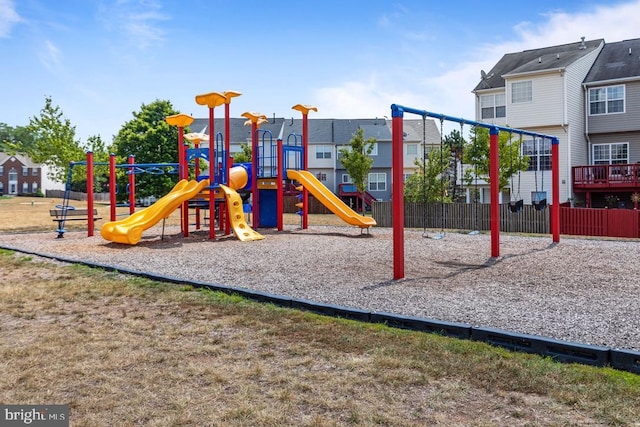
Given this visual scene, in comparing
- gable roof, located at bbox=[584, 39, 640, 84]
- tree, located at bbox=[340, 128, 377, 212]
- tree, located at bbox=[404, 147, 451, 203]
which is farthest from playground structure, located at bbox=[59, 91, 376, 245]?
gable roof, located at bbox=[584, 39, 640, 84]

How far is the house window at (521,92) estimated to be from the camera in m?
28.6

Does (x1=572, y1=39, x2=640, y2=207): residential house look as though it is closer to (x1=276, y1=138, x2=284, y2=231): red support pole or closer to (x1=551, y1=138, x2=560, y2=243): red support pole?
(x1=551, y1=138, x2=560, y2=243): red support pole

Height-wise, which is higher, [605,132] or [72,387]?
[605,132]

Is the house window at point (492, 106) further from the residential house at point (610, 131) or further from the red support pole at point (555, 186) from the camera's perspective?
the red support pole at point (555, 186)

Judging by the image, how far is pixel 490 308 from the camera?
22.0 feet

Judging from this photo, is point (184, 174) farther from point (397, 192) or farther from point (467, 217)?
point (467, 217)

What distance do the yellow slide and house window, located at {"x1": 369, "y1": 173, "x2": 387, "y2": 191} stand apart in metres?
30.4

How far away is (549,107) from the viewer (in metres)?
27.8

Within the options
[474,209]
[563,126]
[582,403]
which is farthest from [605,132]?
[582,403]

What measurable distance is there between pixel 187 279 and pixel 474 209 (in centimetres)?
1731

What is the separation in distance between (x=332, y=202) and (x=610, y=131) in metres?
18.9

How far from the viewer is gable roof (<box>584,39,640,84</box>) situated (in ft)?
91.7

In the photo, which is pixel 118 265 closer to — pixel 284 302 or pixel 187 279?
pixel 187 279

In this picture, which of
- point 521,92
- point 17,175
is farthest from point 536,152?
point 17,175
